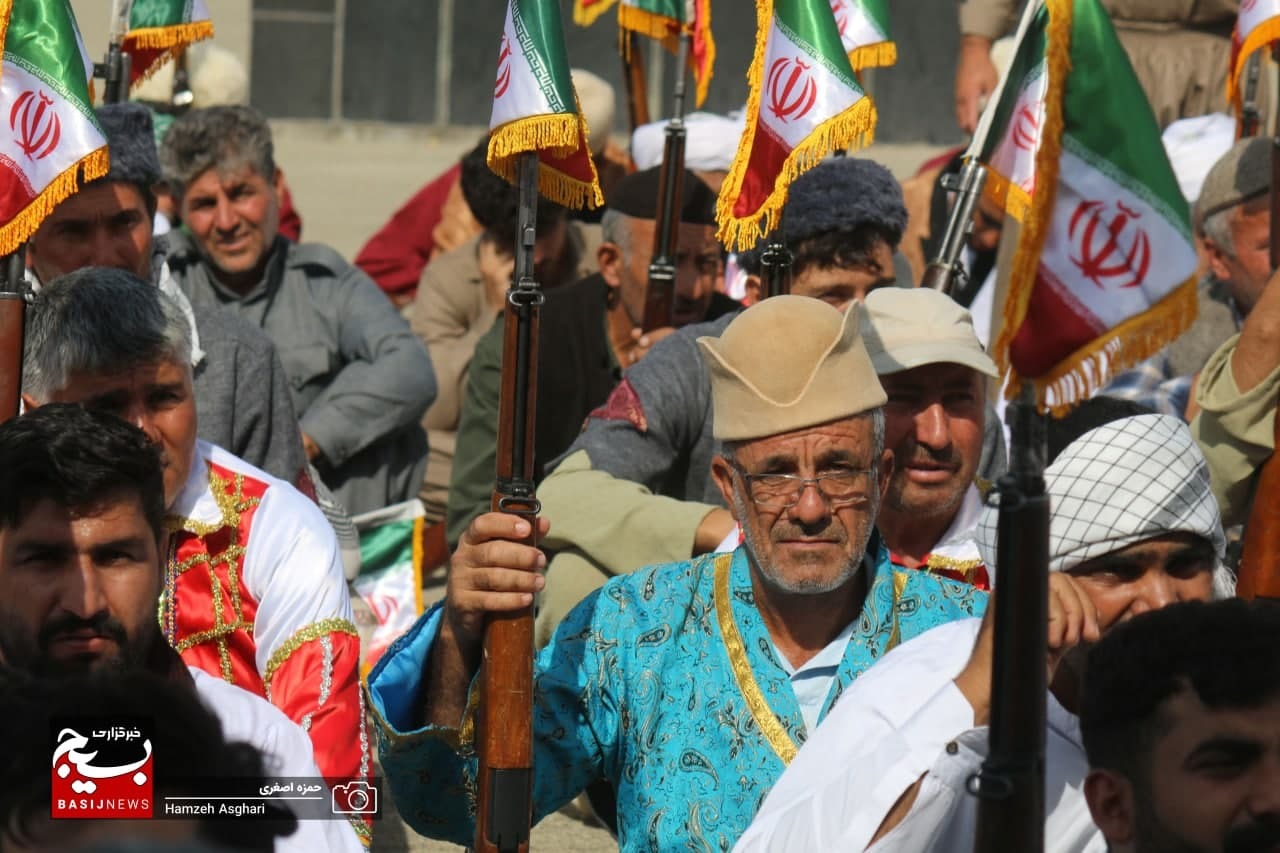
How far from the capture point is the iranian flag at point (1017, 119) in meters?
3.68

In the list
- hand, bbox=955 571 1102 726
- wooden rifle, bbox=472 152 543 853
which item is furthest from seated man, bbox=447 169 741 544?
hand, bbox=955 571 1102 726

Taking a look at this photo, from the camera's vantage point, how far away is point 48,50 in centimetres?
489

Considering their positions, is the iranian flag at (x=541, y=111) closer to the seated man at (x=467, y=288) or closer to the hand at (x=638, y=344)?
the hand at (x=638, y=344)

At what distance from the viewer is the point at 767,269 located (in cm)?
544

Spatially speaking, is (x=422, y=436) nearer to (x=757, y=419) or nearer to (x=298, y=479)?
(x=298, y=479)

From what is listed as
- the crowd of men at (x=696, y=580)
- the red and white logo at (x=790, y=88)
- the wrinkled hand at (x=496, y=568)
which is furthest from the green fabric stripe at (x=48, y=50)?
the wrinkled hand at (x=496, y=568)

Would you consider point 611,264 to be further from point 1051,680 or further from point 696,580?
point 1051,680

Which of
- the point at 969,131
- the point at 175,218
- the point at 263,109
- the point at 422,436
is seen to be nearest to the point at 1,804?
the point at 422,436

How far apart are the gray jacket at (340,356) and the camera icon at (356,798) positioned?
2593 millimetres

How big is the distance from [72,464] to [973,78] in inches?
248

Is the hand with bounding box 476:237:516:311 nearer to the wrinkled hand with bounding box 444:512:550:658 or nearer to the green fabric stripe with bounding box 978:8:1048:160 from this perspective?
the green fabric stripe with bounding box 978:8:1048:160

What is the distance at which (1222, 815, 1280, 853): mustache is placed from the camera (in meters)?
2.91

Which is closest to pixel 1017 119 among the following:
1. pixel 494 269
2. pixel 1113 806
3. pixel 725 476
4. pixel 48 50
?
pixel 725 476

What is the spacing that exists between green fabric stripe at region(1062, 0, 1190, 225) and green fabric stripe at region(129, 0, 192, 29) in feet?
13.5
